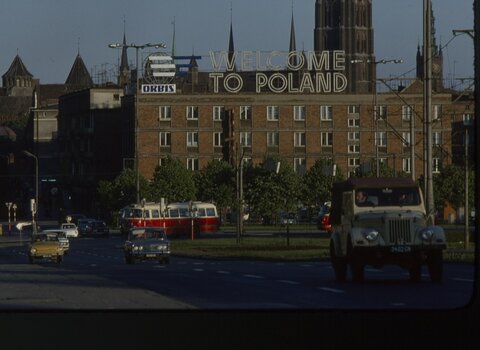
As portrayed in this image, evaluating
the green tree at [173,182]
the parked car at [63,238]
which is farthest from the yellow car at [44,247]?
the green tree at [173,182]

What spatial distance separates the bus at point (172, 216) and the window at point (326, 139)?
2.18 feet

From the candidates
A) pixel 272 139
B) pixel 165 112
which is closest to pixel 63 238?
pixel 165 112

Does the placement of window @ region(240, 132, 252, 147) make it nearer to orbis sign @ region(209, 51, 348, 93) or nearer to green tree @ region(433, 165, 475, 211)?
orbis sign @ region(209, 51, 348, 93)

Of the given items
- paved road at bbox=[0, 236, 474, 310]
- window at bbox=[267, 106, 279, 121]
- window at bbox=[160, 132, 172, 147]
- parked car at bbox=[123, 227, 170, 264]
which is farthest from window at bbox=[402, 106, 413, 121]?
parked car at bbox=[123, 227, 170, 264]

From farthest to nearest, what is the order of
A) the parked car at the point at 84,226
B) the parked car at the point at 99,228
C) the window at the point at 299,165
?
the parked car at the point at 99,228 < the parked car at the point at 84,226 < the window at the point at 299,165

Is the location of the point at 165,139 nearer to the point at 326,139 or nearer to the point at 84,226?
the point at 84,226

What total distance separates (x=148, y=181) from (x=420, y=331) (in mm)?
1380

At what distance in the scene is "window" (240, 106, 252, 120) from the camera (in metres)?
12.0

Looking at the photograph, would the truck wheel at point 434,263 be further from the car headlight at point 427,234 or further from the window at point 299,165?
the window at point 299,165

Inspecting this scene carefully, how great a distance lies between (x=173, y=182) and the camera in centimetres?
1223

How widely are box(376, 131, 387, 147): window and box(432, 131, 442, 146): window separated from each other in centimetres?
25

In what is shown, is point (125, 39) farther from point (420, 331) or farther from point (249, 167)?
point (420, 331)

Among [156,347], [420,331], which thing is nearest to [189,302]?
[156,347]

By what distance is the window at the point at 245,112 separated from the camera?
12.0 metres
